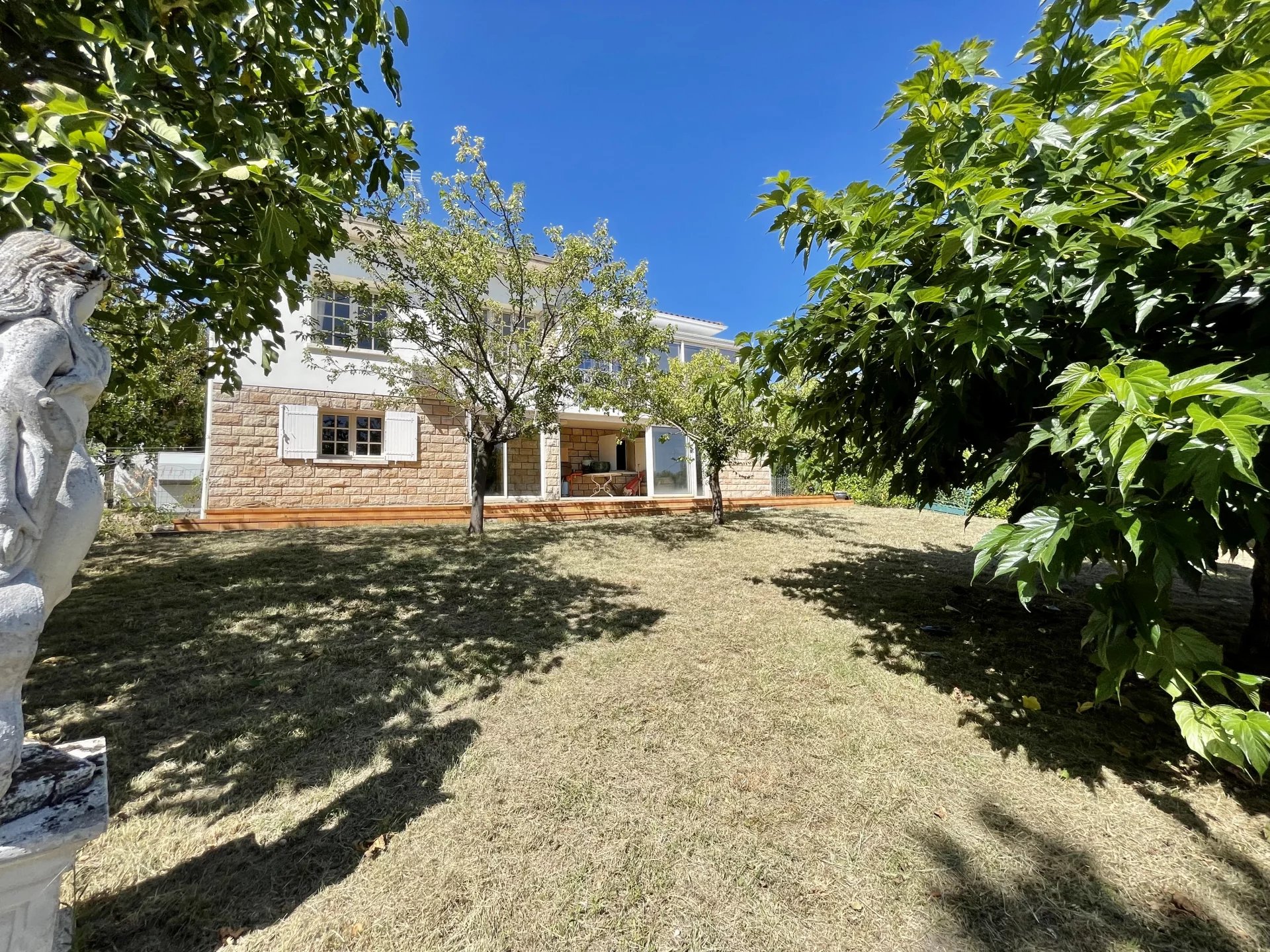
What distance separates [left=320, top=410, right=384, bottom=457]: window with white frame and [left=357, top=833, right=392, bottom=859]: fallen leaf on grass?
10.8 metres

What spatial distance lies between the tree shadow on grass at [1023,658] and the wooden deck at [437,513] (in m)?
6.63

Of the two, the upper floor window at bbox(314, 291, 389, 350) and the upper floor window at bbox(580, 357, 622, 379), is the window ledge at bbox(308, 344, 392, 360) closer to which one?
the upper floor window at bbox(314, 291, 389, 350)

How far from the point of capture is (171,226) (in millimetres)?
3338

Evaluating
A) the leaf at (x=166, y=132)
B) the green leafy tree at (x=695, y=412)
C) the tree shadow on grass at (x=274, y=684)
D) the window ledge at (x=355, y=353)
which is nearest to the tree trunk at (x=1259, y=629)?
the tree shadow on grass at (x=274, y=684)

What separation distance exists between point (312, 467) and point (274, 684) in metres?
8.97

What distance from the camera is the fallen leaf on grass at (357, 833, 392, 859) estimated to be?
2.11 m

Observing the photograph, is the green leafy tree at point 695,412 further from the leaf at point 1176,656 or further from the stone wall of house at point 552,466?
the leaf at point 1176,656

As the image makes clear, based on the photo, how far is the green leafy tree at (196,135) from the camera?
1.93 metres

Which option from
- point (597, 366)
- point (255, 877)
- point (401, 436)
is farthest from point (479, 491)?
point (255, 877)

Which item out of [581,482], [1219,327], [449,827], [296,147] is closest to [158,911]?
[449,827]

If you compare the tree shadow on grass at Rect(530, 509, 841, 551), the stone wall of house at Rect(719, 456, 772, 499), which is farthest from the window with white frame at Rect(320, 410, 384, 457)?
the stone wall of house at Rect(719, 456, 772, 499)

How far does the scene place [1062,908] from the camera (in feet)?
6.20

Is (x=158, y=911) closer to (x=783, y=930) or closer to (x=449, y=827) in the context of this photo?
(x=449, y=827)

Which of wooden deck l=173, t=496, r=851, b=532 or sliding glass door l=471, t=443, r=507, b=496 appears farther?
sliding glass door l=471, t=443, r=507, b=496
